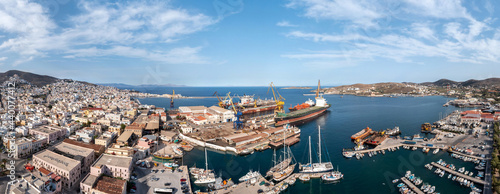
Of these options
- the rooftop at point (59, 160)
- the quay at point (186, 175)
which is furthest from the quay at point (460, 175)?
the rooftop at point (59, 160)

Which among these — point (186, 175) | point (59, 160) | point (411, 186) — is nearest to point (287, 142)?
point (411, 186)

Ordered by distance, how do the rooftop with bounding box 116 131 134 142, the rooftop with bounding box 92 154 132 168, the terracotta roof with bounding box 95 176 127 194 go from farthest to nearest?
the rooftop with bounding box 116 131 134 142
the rooftop with bounding box 92 154 132 168
the terracotta roof with bounding box 95 176 127 194

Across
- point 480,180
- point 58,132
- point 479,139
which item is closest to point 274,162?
point 480,180

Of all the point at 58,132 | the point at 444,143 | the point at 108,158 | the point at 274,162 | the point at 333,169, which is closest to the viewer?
the point at 108,158

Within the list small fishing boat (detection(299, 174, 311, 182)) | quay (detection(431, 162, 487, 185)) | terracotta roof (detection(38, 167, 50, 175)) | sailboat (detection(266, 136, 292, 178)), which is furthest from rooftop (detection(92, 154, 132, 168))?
quay (detection(431, 162, 487, 185))

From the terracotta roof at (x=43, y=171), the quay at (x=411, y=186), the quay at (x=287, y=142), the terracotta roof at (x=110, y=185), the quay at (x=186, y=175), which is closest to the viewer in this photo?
the terracotta roof at (x=110, y=185)

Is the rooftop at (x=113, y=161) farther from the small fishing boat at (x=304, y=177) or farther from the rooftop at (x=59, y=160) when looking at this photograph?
the small fishing boat at (x=304, y=177)

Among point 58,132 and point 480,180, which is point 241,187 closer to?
point 480,180

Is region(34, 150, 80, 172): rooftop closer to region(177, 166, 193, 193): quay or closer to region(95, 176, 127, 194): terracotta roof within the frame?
region(95, 176, 127, 194): terracotta roof
